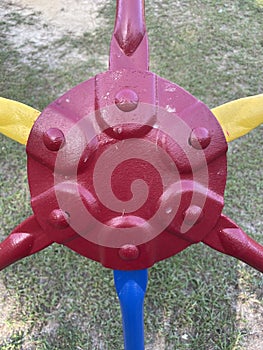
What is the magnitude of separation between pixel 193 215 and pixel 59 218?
0.78 ft

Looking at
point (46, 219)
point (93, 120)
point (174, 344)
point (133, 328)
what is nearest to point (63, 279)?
point (174, 344)

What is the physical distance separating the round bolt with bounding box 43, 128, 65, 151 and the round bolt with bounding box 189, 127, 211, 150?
23cm

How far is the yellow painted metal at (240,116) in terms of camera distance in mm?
938

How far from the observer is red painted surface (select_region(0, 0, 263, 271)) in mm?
839

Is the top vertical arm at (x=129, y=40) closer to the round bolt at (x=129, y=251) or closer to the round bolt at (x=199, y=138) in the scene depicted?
the round bolt at (x=199, y=138)

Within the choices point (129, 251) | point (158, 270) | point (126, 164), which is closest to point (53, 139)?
point (126, 164)

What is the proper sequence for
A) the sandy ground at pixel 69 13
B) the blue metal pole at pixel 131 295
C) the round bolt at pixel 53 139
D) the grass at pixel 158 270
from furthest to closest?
the sandy ground at pixel 69 13 → the grass at pixel 158 270 → the blue metal pole at pixel 131 295 → the round bolt at pixel 53 139

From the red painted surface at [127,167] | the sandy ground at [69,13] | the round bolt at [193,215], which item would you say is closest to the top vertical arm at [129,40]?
the red painted surface at [127,167]

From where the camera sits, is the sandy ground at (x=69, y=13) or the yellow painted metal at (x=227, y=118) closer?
the yellow painted metal at (x=227, y=118)

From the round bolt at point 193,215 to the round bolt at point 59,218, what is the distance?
0.70 feet

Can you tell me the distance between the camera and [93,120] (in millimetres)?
849

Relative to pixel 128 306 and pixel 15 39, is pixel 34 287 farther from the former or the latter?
pixel 15 39

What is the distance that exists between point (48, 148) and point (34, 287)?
75cm

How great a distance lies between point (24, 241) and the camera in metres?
0.93
